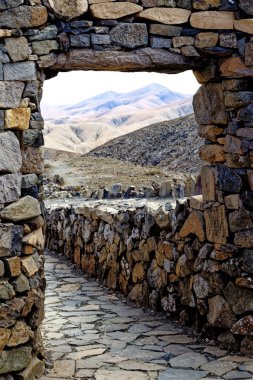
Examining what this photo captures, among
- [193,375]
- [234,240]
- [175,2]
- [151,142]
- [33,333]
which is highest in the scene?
[151,142]

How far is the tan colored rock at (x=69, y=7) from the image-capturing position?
5.13 metres

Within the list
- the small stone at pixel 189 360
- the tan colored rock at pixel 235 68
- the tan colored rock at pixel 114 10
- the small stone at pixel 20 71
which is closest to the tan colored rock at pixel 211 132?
the tan colored rock at pixel 235 68

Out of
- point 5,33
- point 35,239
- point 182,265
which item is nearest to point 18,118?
point 5,33

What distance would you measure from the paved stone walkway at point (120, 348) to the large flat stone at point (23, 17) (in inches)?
118

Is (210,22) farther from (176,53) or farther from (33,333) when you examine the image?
(33,333)

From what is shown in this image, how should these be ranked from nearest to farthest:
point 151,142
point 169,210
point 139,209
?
1. point 169,210
2. point 139,209
3. point 151,142

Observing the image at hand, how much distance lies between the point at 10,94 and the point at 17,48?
395mm

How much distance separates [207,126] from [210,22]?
1053 mm

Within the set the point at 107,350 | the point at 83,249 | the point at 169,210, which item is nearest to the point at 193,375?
the point at 107,350

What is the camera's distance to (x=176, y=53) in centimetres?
555

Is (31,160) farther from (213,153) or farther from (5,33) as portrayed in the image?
(213,153)

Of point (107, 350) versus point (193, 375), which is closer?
point (193, 375)

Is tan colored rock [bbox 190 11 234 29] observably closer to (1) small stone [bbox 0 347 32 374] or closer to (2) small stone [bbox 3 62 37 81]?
(2) small stone [bbox 3 62 37 81]

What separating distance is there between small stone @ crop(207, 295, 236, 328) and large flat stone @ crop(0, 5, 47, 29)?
10.2ft
